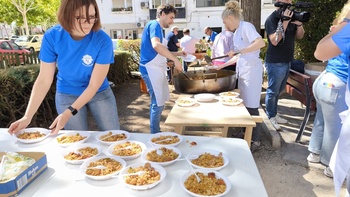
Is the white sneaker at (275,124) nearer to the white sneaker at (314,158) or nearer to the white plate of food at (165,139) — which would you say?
the white sneaker at (314,158)

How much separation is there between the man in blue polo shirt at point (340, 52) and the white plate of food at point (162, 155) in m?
1.01

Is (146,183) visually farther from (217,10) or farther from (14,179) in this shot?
(217,10)

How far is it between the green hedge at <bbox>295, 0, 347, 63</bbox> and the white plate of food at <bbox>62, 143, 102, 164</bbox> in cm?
518

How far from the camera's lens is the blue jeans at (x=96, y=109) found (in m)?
2.05

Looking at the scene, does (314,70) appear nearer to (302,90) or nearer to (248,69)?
(302,90)

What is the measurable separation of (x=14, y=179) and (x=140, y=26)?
23.3 meters

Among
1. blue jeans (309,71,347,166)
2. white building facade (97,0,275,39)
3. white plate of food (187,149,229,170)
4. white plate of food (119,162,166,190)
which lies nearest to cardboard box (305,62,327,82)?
blue jeans (309,71,347,166)

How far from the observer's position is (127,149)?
1486mm

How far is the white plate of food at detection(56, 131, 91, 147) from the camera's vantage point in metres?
1.58

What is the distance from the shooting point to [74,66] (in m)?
1.91

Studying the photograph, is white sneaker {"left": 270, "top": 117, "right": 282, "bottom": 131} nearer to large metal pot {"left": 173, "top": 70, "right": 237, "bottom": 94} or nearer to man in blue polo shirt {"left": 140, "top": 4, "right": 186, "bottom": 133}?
large metal pot {"left": 173, "top": 70, "right": 237, "bottom": 94}

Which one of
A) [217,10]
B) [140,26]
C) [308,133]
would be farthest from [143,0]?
[308,133]

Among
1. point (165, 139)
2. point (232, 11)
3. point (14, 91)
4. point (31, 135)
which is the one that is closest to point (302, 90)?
point (232, 11)

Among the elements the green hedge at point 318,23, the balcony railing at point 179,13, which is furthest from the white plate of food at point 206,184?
the balcony railing at point 179,13
